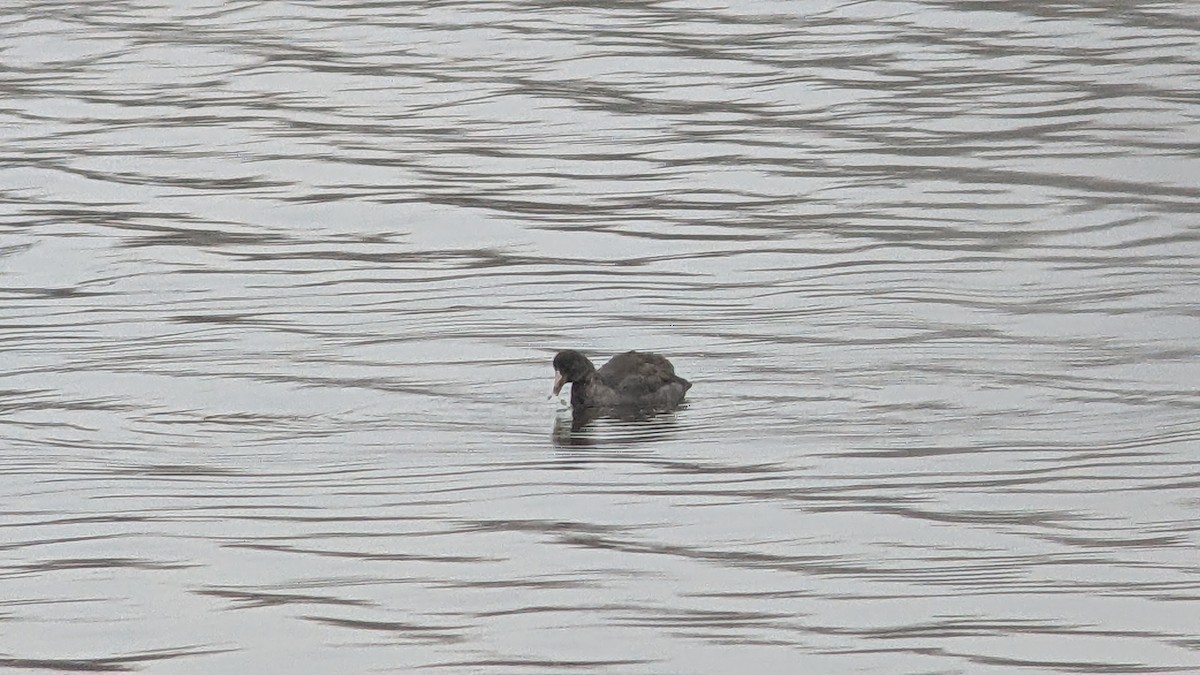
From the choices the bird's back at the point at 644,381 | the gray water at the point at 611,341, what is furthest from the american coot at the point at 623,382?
the gray water at the point at 611,341

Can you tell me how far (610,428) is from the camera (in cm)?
1258

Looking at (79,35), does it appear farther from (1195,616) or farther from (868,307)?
(1195,616)

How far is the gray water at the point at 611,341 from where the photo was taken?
28.9ft

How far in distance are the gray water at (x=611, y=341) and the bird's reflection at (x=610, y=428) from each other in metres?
0.05

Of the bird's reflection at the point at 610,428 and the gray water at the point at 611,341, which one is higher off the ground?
the gray water at the point at 611,341

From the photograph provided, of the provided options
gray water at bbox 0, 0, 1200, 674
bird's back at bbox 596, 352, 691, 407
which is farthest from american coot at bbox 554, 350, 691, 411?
gray water at bbox 0, 0, 1200, 674

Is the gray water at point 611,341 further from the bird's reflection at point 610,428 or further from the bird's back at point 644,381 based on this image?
the bird's back at point 644,381

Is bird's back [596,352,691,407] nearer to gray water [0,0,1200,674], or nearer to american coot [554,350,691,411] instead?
american coot [554,350,691,411]

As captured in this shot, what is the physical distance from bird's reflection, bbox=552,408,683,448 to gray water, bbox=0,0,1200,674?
0.05 metres

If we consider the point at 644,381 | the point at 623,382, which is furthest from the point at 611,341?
the point at 644,381

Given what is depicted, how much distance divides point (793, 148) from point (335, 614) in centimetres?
1186

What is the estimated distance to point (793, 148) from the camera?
20.1 meters

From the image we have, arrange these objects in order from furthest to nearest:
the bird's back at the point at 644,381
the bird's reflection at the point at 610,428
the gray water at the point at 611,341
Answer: the bird's back at the point at 644,381
the bird's reflection at the point at 610,428
the gray water at the point at 611,341

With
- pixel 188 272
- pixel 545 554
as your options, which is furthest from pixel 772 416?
pixel 188 272
